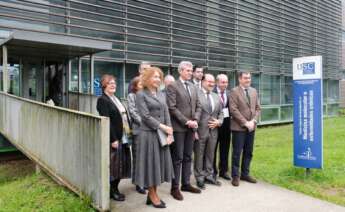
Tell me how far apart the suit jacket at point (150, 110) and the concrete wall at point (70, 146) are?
1.58 feet

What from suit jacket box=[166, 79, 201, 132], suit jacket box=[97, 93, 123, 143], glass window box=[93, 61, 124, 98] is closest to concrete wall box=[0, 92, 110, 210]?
suit jacket box=[97, 93, 123, 143]

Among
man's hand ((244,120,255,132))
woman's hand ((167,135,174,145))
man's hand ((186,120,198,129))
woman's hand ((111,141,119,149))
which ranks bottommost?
woman's hand ((111,141,119,149))

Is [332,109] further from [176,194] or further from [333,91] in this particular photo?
[176,194]

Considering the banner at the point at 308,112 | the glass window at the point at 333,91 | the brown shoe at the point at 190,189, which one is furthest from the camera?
the glass window at the point at 333,91

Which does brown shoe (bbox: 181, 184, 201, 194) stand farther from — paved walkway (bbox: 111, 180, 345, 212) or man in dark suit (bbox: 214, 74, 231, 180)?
man in dark suit (bbox: 214, 74, 231, 180)

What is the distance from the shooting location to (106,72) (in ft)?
38.6

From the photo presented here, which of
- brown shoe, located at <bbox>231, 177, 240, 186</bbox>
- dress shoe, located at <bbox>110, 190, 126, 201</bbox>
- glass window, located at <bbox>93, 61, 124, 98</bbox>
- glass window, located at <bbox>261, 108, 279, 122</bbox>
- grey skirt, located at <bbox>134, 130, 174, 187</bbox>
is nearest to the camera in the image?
grey skirt, located at <bbox>134, 130, 174, 187</bbox>

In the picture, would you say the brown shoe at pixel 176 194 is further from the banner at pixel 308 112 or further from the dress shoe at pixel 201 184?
the banner at pixel 308 112

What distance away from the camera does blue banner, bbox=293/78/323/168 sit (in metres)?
5.96

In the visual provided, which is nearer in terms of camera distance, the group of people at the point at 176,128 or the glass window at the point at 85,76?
the group of people at the point at 176,128

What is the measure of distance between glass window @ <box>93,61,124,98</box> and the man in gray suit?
6.51 m

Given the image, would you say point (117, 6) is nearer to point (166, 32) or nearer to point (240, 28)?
point (166, 32)

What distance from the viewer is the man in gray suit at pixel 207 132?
5172 mm

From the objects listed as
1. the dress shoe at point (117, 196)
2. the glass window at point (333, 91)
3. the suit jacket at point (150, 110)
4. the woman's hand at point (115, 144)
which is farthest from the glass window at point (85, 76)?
the glass window at point (333, 91)
